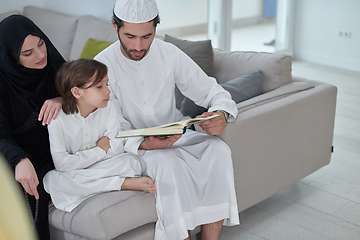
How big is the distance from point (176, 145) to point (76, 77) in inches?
21.9

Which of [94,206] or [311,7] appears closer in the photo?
[94,206]

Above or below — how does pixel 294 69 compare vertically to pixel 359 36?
below

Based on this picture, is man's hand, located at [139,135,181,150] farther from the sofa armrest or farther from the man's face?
the man's face

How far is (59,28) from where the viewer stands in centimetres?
330

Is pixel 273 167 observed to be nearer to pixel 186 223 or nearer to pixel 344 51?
pixel 186 223

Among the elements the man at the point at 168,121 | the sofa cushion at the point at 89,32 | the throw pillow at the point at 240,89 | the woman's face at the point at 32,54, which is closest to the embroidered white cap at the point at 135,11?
the man at the point at 168,121

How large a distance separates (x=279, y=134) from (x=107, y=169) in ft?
2.93

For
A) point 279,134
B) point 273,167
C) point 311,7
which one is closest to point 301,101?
point 279,134

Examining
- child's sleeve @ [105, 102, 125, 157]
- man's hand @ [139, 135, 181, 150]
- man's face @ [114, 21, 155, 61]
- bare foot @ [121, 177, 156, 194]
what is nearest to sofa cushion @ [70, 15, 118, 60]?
man's face @ [114, 21, 155, 61]

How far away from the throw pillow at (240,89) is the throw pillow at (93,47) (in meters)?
0.93

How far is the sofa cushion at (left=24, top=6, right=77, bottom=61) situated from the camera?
327 cm

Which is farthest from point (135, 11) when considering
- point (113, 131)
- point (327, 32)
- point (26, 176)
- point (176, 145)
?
point (327, 32)

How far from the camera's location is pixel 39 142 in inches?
65.7

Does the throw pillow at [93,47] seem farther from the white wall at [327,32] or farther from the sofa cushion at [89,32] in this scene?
the white wall at [327,32]
